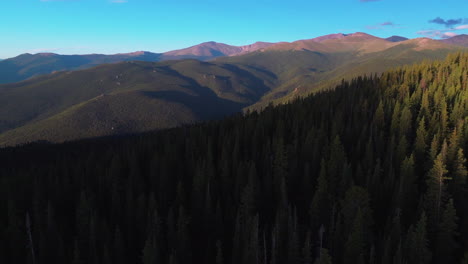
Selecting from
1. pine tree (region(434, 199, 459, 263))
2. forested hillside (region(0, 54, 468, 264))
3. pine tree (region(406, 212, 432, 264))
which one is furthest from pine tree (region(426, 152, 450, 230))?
pine tree (region(406, 212, 432, 264))

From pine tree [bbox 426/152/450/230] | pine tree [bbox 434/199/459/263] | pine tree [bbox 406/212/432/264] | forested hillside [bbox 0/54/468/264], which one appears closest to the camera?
pine tree [bbox 406/212/432/264]

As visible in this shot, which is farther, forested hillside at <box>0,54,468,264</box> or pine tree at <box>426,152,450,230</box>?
pine tree at <box>426,152,450,230</box>

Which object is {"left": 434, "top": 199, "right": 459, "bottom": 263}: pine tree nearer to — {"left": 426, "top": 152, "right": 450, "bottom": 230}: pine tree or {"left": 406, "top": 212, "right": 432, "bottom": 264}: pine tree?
{"left": 426, "top": 152, "right": 450, "bottom": 230}: pine tree

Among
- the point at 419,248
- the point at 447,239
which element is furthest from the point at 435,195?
the point at 419,248

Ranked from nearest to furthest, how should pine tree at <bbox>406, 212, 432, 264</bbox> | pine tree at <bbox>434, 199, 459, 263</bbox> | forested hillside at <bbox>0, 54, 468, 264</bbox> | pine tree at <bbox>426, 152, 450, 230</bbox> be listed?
pine tree at <bbox>406, 212, 432, 264</bbox> < pine tree at <bbox>434, 199, 459, 263</bbox> < forested hillside at <bbox>0, 54, 468, 264</bbox> < pine tree at <bbox>426, 152, 450, 230</bbox>

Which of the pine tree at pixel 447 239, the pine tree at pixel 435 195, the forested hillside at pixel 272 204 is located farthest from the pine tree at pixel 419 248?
the pine tree at pixel 435 195

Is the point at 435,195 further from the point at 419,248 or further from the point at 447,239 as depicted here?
the point at 419,248

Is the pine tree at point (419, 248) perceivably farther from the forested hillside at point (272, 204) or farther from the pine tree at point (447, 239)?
the pine tree at point (447, 239)

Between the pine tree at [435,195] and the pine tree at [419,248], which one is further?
the pine tree at [435,195]

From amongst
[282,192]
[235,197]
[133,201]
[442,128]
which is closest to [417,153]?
[442,128]

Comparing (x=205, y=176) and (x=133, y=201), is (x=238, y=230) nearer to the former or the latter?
(x=205, y=176)
